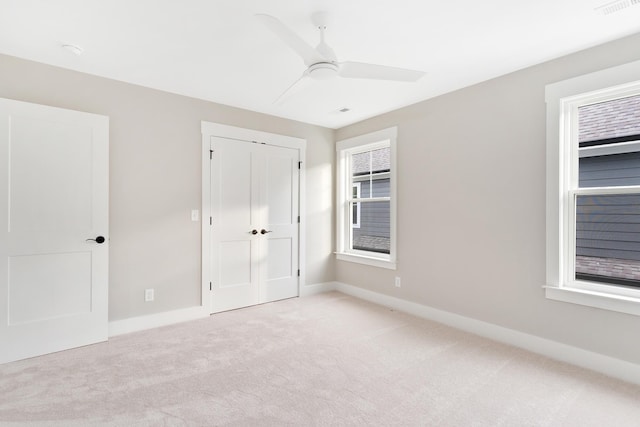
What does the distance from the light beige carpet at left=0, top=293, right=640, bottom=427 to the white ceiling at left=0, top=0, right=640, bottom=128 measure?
252cm

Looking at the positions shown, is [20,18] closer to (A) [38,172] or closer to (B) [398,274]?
(A) [38,172]

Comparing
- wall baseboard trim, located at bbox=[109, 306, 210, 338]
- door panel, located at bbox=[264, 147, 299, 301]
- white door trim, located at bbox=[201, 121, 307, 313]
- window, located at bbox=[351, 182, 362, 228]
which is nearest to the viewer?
wall baseboard trim, located at bbox=[109, 306, 210, 338]

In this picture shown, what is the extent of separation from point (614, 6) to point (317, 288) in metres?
4.14

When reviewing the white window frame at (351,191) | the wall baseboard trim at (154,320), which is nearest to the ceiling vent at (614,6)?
the white window frame at (351,191)

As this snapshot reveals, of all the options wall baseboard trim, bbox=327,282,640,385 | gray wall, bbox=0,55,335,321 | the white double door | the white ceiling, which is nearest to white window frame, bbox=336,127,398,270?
wall baseboard trim, bbox=327,282,640,385

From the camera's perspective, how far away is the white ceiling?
2.05 meters

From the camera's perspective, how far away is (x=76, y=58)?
8.96 feet

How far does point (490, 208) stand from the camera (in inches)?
123

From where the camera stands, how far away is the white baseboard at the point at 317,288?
463cm

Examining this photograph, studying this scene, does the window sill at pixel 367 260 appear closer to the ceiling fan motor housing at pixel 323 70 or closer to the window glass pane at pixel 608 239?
the window glass pane at pixel 608 239

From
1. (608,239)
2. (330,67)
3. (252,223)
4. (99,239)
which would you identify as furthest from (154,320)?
(608,239)

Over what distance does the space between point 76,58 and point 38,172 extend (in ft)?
3.35

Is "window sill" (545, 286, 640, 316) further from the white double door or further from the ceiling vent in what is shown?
the white double door

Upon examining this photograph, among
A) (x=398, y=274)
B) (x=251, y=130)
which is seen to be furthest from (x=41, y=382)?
(x=398, y=274)
